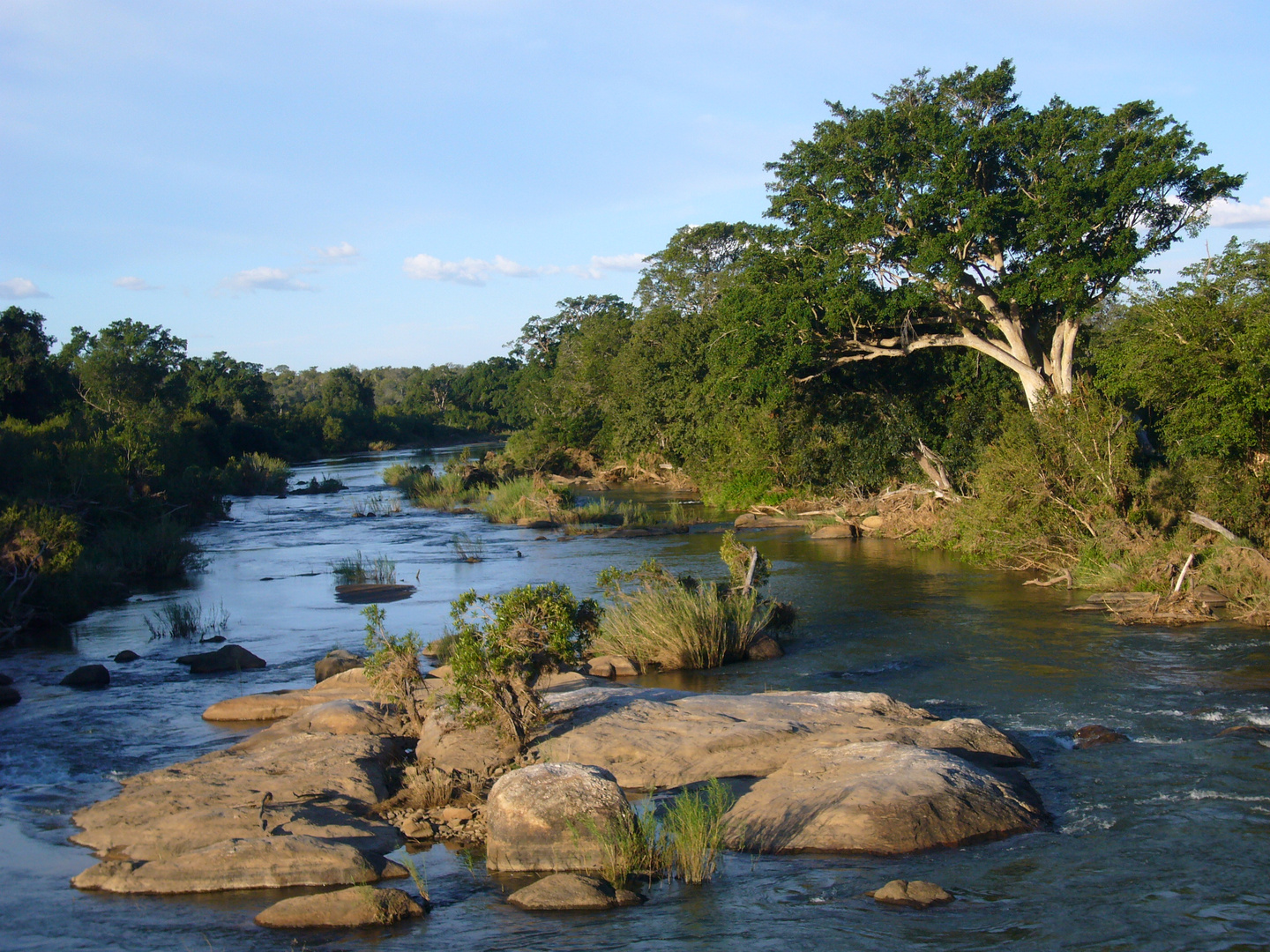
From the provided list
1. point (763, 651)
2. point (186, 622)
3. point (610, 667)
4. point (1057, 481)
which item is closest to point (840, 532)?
point (1057, 481)

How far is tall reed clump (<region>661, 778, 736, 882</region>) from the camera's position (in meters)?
6.53

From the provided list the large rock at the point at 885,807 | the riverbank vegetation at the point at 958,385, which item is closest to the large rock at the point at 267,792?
the large rock at the point at 885,807

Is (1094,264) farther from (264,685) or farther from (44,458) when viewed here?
(44,458)

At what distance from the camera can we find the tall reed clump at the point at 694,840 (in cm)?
653

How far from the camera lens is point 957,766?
7.63 metres

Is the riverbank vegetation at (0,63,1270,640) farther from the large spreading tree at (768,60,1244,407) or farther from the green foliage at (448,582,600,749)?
the green foliage at (448,582,600,749)

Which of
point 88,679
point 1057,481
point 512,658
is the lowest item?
point 88,679

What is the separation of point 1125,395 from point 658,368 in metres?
22.9

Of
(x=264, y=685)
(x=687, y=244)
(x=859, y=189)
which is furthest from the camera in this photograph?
(x=687, y=244)

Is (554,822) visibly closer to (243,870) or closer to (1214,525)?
(243,870)

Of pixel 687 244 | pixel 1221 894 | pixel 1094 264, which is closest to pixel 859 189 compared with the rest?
pixel 1094 264

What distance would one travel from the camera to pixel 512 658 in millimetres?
8758

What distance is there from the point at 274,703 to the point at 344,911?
5.69 meters

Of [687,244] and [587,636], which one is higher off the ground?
[687,244]
